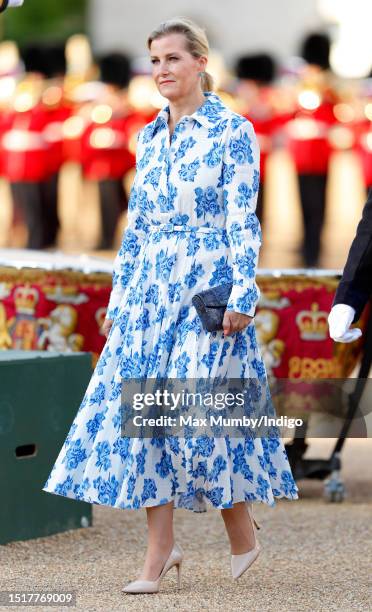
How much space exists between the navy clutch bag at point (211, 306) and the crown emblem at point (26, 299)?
1.65 metres

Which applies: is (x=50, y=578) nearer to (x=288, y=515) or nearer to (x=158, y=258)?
(x=158, y=258)

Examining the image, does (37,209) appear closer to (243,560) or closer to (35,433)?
(35,433)

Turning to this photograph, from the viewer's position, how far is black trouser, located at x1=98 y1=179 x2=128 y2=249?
12.9 m

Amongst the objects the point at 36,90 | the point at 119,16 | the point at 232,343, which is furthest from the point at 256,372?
the point at 119,16

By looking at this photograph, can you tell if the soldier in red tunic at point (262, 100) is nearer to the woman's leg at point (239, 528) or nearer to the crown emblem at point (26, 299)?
the crown emblem at point (26, 299)

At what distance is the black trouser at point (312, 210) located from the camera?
40.1 feet

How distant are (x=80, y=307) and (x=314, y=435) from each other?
33.7 inches

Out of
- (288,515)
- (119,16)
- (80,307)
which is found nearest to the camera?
(288,515)

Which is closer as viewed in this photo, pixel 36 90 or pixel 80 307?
pixel 80 307

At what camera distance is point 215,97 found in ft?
14.6

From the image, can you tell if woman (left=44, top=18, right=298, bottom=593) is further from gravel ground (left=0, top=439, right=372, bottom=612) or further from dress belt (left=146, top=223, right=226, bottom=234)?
gravel ground (left=0, top=439, right=372, bottom=612)

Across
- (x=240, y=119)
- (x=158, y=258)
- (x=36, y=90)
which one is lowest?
(x=158, y=258)

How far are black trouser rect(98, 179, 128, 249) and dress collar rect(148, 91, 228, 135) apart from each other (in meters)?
8.36

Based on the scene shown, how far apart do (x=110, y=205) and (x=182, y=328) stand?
8804 mm
